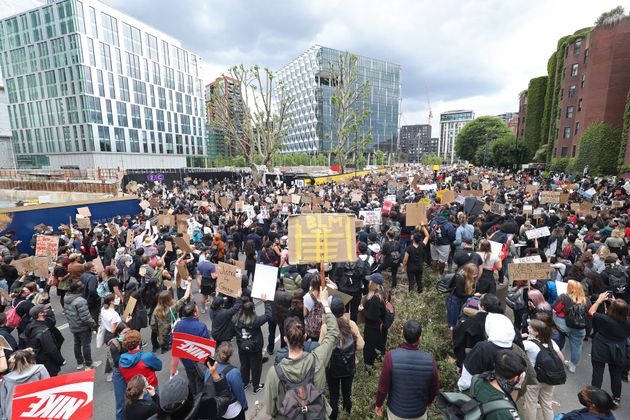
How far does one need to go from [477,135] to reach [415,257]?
72.3 metres

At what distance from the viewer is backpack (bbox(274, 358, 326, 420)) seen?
2734 mm

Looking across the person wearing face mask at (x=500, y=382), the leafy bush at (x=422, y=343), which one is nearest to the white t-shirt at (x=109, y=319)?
the leafy bush at (x=422, y=343)

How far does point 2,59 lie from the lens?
2154 inches

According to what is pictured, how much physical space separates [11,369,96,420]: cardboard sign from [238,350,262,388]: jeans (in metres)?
2.06

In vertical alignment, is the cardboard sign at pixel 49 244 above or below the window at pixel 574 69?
below

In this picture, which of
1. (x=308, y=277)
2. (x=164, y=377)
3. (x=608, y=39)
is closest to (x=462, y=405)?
(x=308, y=277)

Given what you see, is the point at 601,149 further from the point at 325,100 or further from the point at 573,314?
the point at 325,100

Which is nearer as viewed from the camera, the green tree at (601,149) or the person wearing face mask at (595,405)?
the person wearing face mask at (595,405)

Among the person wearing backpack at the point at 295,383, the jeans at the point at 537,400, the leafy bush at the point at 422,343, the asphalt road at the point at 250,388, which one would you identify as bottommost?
the asphalt road at the point at 250,388

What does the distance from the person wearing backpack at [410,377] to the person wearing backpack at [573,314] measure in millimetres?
3217

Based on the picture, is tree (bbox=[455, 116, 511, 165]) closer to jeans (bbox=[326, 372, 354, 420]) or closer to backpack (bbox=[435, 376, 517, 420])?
jeans (bbox=[326, 372, 354, 420])

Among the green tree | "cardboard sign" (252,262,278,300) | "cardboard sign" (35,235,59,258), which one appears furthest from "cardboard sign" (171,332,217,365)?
the green tree

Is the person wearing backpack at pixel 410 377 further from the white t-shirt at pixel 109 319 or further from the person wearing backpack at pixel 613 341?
the white t-shirt at pixel 109 319

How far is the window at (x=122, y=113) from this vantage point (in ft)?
177
